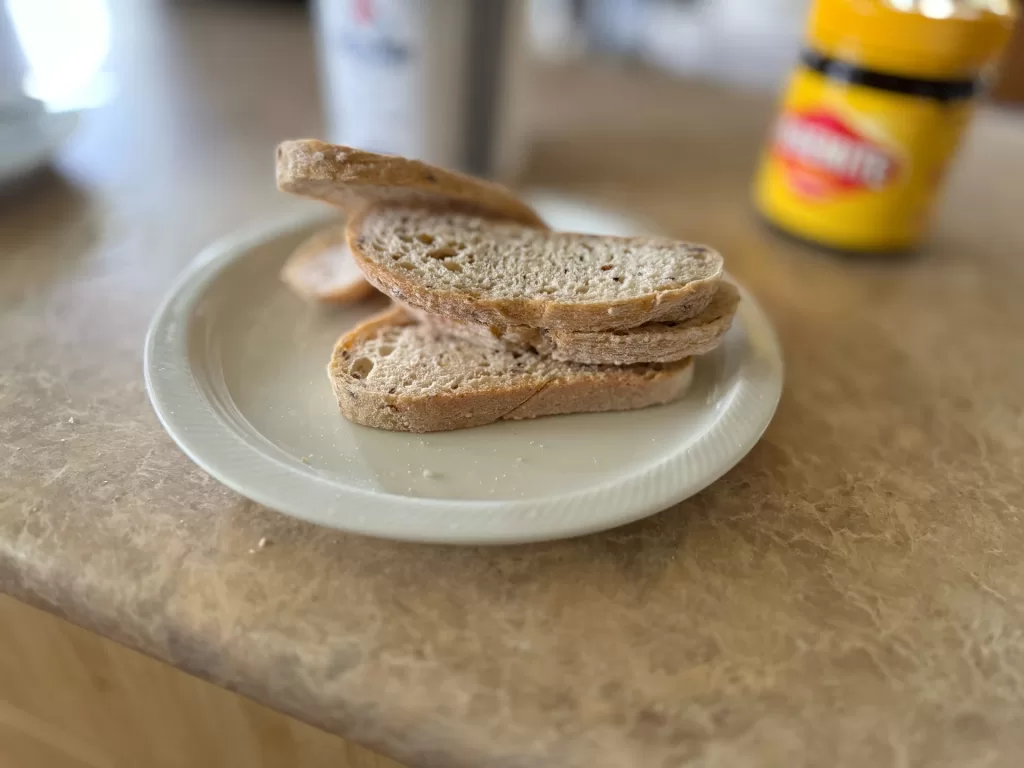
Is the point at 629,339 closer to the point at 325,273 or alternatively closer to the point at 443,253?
the point at 443,253

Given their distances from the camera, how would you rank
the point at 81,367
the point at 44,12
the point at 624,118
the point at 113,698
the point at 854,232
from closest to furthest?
the point at 113,698 → the point at 81,367 → the point at 854,232 → the point at 44,12 → the point at 624,118

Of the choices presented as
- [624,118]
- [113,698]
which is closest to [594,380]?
[113,698]

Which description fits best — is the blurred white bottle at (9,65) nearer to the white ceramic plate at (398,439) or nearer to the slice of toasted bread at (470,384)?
the white ceramic plate at (398,439)

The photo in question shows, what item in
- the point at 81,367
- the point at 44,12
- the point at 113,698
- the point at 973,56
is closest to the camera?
the point at 113,698

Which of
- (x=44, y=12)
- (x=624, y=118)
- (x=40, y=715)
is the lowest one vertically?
(x=40, y=715)

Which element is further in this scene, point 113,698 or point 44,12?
point 44,12

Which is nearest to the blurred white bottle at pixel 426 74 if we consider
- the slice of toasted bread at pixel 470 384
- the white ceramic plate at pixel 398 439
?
the white ceramic plate at pixel 398 439

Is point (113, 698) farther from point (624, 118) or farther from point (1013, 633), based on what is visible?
point (624, 118)

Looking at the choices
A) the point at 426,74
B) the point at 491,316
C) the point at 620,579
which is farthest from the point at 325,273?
the point at 620,579
